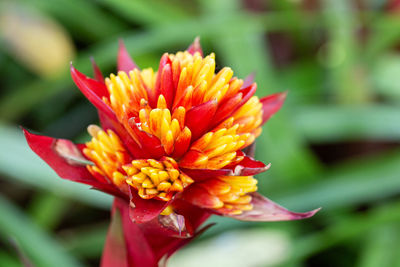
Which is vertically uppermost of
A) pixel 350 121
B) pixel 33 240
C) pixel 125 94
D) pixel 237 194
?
pixel 125 94

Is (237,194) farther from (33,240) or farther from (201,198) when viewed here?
(33,240)

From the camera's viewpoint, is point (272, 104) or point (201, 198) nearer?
point (201, 198)

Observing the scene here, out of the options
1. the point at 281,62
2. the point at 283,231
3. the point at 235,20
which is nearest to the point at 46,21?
the point at 235,20

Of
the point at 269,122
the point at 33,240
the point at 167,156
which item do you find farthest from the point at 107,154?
the point at 269,122

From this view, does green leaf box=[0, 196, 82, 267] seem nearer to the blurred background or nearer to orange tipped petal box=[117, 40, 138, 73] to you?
the blurred background

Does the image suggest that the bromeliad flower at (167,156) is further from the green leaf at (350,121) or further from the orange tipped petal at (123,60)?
the green leaf at (350,121)

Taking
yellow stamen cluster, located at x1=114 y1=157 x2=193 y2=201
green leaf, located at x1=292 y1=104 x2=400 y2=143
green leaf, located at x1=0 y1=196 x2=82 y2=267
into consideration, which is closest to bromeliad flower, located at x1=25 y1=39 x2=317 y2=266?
yellow stamen cluster, located at x1=114 y1=157 x2=193 y2=201

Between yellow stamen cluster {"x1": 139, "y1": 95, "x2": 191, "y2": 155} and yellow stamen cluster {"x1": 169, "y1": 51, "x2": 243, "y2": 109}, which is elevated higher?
yellow stamen cluster {"x1": 169, "y1": 51, "x2": 243, "y2": 109}

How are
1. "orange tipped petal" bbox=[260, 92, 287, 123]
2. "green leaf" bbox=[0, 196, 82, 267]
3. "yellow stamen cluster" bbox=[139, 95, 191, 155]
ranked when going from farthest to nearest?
1. "green leaf" bbox=[0, 196, 82, 267]
2. "orange tipped petal" bbox=[260, 92, 287, 123]
3. "yellow stamen cluster" bbox=[139, 95, 191, 155]
